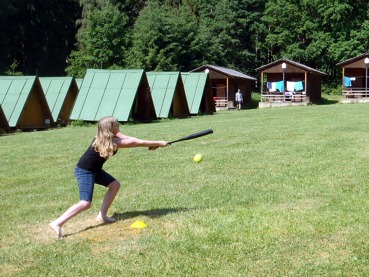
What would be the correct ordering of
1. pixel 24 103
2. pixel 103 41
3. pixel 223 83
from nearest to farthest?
pixel 24 103
pixel 223 83
pixel 103 41

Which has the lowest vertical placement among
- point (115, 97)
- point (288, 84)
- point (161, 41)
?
point (115, 97)

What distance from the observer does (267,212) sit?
7.45 meters

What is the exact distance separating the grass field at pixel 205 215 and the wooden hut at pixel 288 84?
108 feet

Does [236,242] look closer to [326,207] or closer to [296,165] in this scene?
[326,207]

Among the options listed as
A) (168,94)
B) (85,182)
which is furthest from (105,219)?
(168,94)

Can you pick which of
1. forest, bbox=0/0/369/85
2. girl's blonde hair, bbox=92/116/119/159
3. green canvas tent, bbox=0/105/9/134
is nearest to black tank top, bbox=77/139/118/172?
girl's blonde hair, bbox=92/116/119/159

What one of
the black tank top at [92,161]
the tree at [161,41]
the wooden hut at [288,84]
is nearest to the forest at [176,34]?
the tree at [161,41]

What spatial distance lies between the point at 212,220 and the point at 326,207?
153 centimetres

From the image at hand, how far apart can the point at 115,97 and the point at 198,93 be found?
692 cm

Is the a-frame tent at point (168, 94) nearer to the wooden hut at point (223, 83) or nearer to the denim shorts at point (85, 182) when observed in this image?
the wooden hut at point (223, 83)

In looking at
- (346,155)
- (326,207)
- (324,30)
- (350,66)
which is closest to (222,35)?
(324,30)

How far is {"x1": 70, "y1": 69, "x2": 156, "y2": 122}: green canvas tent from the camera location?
87.7 feet

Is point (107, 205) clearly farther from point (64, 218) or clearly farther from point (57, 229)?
point (57, 229)

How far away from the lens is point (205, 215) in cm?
749
